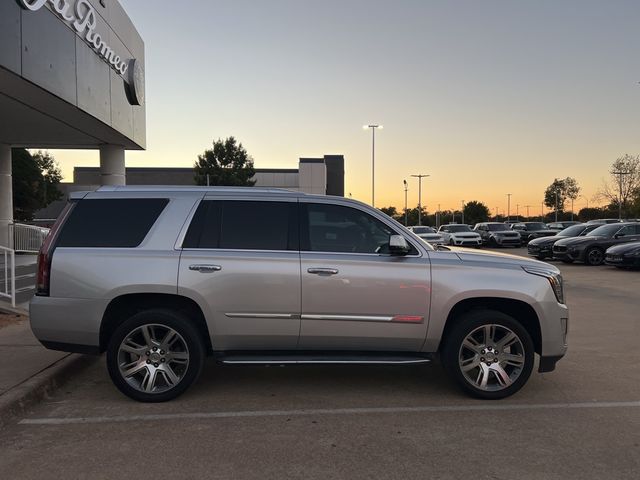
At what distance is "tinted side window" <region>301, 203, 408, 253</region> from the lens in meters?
4.96

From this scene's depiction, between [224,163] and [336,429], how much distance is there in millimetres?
56267

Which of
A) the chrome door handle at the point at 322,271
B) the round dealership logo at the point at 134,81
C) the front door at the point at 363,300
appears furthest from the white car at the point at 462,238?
the chrome door handle at the point at 322,271

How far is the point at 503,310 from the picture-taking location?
5145 millimetres

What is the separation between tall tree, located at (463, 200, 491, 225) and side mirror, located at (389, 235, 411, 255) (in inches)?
3890

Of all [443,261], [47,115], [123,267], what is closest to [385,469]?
[443,261]

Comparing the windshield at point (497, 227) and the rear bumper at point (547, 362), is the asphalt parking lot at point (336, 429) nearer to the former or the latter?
the rear bumper at point (547, 362)

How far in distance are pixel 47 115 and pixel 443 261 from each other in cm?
1283

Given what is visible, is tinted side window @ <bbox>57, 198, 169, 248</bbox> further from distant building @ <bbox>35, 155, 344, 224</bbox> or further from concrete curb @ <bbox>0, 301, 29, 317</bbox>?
distant building @ <bbox>35, 155, 344, 224</bbox>

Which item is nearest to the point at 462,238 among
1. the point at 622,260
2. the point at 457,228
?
the point at 457,228

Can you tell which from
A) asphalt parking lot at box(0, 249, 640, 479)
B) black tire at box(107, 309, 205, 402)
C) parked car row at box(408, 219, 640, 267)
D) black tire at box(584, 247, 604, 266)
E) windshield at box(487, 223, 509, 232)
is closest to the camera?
asphalt parking lot at box(0, 249, 640, 479)

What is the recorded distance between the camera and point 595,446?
3.87 m

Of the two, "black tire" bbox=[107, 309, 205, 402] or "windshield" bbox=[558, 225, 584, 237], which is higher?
"windshield" bbox=[558, 225, 584, 237]

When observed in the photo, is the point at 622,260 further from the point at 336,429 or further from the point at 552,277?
the point at 336,429

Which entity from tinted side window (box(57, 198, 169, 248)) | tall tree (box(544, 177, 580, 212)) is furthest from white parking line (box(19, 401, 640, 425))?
tall tree (box(544, 177, 580, 212))
